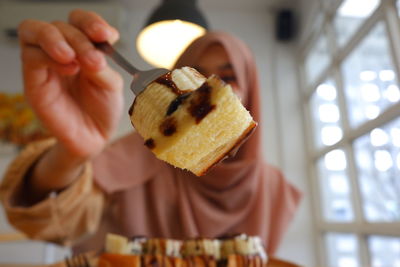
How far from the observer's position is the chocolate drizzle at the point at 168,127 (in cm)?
22

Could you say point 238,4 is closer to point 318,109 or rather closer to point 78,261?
point 318,109

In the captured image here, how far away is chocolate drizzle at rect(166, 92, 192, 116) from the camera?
23 centimetres

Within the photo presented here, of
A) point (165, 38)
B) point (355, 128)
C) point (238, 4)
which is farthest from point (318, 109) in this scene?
point (165, 38)

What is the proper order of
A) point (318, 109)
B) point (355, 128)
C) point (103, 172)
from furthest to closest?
point (318, 109), point (355, 128), point (103, 172)

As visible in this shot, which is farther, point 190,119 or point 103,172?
point 103,172

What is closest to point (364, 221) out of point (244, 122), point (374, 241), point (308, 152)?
point (374, 241)

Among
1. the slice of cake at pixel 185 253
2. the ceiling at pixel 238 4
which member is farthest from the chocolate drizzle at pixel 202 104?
the ceiling at pixel 238 4

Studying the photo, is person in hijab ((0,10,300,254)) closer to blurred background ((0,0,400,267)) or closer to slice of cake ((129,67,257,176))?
slice of cake ((129,67,257,176))

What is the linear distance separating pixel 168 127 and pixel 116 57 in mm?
140

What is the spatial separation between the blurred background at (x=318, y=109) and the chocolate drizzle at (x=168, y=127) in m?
1.02

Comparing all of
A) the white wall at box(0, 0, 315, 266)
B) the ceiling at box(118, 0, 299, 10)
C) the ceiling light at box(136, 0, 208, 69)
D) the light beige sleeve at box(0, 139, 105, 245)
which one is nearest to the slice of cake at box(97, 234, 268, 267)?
the light beige sleeve at box(0, 139, 105, 245)

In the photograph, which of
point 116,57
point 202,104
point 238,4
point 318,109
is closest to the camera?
point 202,104

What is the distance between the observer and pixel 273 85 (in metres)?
2.14

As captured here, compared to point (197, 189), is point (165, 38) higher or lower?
higher
